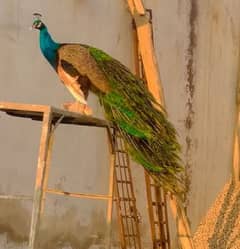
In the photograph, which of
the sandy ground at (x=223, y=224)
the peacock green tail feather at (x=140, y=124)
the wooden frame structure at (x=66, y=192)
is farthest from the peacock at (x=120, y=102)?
the sandy ground at (x=223, y=224)

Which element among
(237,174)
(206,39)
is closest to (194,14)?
(206,39)

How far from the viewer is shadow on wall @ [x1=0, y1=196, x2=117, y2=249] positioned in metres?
5.14

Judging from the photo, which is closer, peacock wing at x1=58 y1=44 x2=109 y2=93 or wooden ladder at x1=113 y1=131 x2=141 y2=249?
peacock wing at x1=58 y1=44 x2=109 y2=93

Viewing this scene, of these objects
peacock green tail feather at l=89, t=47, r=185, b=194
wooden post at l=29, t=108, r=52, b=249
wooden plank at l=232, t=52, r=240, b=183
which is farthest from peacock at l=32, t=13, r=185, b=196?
wooden plank at l=232, t=52, r=240, b=183

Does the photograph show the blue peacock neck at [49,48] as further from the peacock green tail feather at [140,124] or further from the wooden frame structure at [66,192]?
the wooden frame structure at [66,192]

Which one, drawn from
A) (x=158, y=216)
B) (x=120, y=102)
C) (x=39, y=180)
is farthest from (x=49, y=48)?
(x=158, y=216)

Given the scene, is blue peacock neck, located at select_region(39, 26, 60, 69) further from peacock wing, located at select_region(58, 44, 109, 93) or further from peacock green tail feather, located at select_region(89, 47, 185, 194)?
peacock green tail feather, located at select_region(89, 47, 185, 194)

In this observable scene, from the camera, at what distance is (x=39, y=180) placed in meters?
3.27

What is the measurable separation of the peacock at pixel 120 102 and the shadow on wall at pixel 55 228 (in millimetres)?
1349

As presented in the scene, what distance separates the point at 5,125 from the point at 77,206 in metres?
0.72

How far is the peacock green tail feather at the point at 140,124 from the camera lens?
3.99 metres

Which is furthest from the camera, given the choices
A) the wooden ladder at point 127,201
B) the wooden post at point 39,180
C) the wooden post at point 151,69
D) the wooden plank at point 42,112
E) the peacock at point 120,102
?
the wooden ladder at point 127,201

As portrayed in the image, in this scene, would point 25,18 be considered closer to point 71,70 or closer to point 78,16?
point 78,16

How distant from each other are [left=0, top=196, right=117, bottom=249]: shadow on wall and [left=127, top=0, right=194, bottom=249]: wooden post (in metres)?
0.60
